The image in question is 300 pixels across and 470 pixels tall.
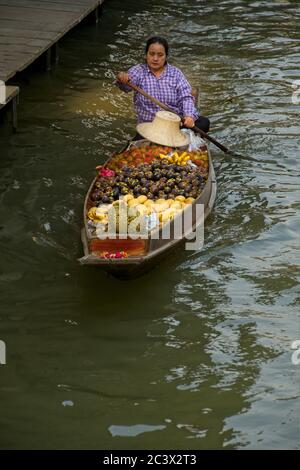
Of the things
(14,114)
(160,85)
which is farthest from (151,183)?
(14,114)

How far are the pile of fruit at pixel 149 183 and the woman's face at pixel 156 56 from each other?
3.12 ft

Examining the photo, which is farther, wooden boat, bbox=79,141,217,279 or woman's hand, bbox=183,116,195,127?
woman's hand, bbox=183,116,195,127

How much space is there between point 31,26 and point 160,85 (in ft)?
13.1

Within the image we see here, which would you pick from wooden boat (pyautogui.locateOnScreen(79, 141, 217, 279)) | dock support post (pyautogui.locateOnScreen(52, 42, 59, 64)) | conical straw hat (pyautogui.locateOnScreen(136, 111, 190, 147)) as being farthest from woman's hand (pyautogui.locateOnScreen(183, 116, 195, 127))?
dock support post (pyautogui.locateOnScreen(52, 42, 59, 64))

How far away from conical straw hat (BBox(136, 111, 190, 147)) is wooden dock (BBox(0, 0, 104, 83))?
8.19 ft

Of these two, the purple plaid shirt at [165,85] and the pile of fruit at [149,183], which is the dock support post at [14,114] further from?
the pile of fruit at [149,183]

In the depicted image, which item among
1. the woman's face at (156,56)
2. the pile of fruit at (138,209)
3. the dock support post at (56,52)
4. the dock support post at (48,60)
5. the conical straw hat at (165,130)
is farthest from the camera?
the dock support post at (56,52)

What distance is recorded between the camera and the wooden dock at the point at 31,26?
11.4m

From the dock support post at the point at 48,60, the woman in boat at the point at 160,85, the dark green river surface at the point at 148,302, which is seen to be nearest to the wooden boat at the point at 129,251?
the dark green river surface at the point at 148,302

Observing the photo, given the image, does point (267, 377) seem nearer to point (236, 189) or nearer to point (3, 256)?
point (3, 256)

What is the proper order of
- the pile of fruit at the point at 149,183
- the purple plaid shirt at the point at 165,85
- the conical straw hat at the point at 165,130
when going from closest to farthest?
1. the pile of fruit at the point at 149,183
2. the conical straw hat at the point at 165,130
3. the purple plaid shirt at the point at 165,85

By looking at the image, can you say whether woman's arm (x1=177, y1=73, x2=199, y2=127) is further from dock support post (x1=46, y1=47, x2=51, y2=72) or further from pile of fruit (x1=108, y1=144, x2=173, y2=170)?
dock support post (x1=46, y1=47, x2=51, y2=72)

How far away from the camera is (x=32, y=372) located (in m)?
6.52

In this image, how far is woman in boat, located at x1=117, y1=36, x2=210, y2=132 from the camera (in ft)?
31.3
